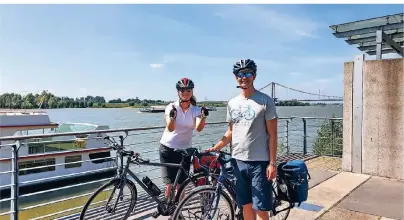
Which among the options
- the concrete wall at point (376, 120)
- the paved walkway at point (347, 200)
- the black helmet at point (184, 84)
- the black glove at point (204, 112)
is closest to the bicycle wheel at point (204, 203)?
the black glove at point (204, 112)

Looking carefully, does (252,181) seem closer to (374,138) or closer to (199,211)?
(199,211)

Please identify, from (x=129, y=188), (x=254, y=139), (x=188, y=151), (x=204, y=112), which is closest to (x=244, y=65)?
(x=254, y=139)

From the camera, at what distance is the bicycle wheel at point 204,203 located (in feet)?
8.59

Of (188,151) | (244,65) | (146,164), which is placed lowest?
(146,164)

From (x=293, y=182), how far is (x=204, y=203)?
78 cm

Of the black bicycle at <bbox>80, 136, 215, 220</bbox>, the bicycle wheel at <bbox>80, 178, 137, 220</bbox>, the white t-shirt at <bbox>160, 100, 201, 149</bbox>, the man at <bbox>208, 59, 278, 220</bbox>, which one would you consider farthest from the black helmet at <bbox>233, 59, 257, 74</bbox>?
the bicycle wheel at <bbox>80, 178, 137, 220</bbox>

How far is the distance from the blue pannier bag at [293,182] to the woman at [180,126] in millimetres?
876

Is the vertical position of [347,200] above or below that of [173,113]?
below

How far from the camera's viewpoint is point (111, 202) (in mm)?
2873

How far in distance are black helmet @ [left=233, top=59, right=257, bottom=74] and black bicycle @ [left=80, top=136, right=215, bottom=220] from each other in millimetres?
883

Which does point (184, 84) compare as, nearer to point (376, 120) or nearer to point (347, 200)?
point (347, 200)

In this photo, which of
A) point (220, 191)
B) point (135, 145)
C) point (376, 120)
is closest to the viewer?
point (220, 191)

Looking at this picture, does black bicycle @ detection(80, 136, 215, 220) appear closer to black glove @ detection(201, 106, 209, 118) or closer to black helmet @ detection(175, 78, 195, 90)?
black glove @ detection(201, 106, 209, 118)

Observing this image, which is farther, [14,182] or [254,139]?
[14,182]
